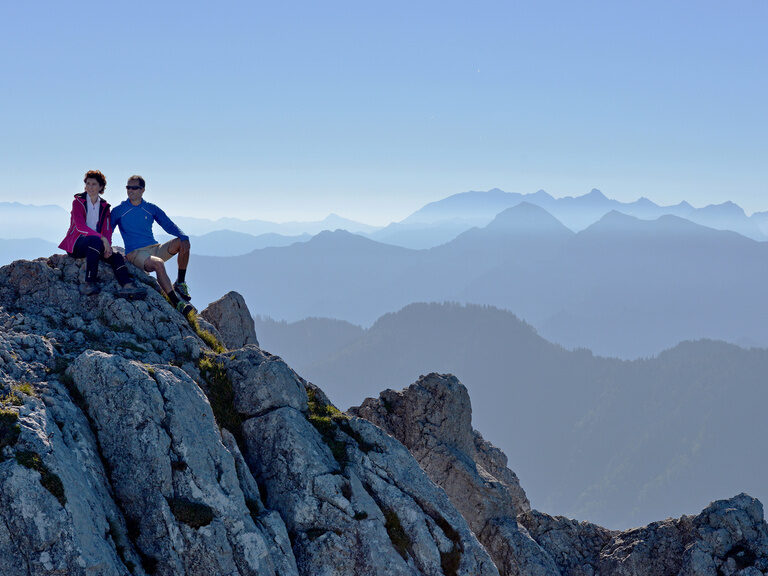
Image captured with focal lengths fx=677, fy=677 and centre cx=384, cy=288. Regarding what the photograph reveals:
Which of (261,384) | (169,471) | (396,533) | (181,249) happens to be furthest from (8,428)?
(181,249)

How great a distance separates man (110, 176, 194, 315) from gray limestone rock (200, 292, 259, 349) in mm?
7078

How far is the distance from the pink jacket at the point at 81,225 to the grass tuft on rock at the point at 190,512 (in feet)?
38.8

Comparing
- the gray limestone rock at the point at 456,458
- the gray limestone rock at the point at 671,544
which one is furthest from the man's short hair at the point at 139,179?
the gray limestone rock at the point at 671,544

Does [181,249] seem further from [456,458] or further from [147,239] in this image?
[456,458]

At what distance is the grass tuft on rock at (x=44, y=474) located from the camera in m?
16.4

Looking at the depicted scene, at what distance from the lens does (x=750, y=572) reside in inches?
1110

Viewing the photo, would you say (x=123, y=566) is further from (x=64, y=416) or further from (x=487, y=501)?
(x=487, y=501)

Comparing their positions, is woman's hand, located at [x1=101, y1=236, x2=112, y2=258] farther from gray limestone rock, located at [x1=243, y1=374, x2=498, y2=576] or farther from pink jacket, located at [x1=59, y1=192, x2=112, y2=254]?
gray limestone rock, located at [x1=243, y1=374, x2=498, y2=576]

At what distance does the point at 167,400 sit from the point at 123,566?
4.90 m

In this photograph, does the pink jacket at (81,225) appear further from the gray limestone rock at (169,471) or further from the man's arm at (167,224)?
the gray limestone rock at (169,471)

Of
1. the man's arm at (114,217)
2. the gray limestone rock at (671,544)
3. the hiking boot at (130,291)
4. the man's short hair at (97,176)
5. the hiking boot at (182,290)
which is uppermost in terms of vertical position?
the man's short hair at (97,176)

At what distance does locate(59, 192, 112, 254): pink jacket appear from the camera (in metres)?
25.8

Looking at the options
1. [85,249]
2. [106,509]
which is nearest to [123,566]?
[106,509]

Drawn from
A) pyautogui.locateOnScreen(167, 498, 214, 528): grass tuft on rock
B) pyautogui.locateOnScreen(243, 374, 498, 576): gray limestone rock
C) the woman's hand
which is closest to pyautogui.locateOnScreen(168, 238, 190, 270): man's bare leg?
the woman's hand
